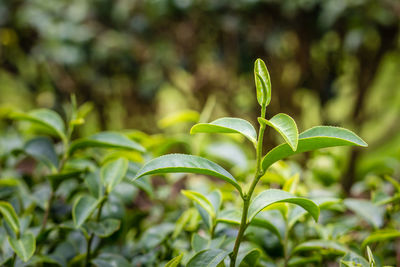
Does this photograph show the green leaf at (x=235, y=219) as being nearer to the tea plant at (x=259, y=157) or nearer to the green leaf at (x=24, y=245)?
the tea plant at (x=259, y=157)

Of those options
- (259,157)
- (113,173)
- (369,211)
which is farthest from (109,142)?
(369,211)

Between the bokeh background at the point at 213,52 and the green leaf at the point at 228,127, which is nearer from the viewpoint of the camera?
the green leaf at the point at 228,127

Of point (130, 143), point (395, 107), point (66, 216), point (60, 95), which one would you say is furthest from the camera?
point (395, 107)

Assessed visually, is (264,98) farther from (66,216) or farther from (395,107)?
(395,107)

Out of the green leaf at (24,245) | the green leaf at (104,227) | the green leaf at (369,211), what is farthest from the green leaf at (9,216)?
the green leaf at (369,211)

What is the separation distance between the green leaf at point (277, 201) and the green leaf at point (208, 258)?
0.23 ft

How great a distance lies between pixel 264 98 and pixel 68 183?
1.95ft

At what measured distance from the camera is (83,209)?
0.58 m

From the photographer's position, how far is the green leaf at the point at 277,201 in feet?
1.51

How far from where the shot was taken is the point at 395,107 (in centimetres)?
310

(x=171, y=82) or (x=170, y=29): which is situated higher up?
(x=170, y=29)

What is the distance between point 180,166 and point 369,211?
17.6 inches

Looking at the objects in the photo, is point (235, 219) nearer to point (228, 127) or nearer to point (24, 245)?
point (228, 127)

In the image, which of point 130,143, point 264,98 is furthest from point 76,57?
point 264,98
